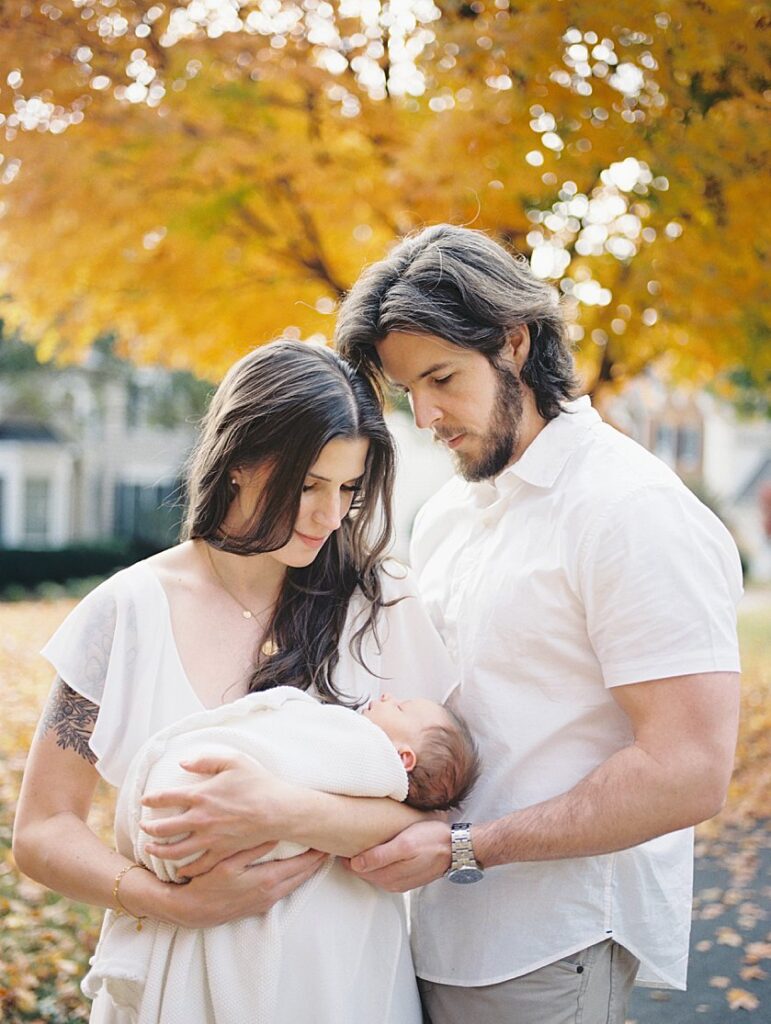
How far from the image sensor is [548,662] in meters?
2.53

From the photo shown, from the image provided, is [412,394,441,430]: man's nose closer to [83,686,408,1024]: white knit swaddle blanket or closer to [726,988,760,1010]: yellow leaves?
[83,686,408,1024]: white knit swaddle blanket

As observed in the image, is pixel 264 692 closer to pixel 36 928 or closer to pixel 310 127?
pixel 36 928

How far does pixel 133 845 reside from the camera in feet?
7.97

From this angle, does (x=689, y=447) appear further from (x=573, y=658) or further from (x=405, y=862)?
(x=405, y=862)

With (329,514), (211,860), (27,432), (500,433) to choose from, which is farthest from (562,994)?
(27,432)

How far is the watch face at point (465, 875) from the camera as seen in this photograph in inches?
95.9

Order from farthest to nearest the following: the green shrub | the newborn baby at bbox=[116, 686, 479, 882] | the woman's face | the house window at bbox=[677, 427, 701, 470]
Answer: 1. the house window at bbox=[677, 427, 701, 470]
2. the green shrub
3. the woman's face
4. the newborn baby at bbox=[116, 686, 479, 882]

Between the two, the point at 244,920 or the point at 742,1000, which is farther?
the point at 742,1000

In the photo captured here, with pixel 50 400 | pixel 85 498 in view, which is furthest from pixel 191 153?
pixel 85 498

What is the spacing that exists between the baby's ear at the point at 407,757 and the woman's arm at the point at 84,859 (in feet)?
0.98

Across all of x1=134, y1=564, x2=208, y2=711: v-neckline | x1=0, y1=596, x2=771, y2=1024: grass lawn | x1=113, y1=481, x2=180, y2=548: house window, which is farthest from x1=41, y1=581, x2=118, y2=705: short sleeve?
x1=113, y1=481, x2=180, y2=548: house window

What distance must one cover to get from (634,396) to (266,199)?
26758mm

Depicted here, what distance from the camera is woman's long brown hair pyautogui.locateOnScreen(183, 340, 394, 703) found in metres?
2.64

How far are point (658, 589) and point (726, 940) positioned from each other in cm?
413
